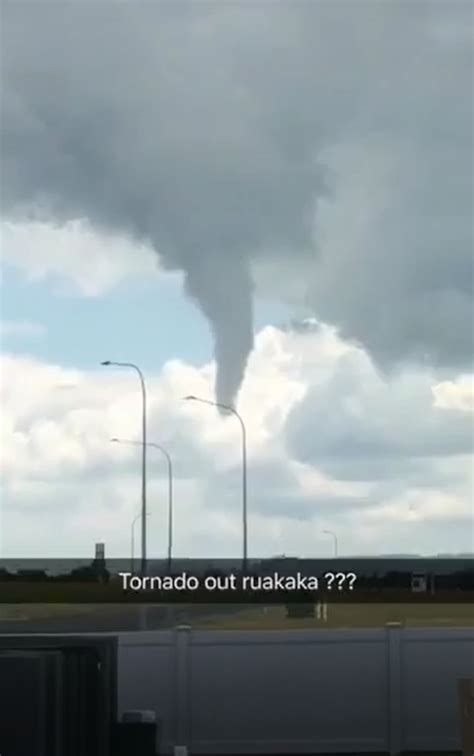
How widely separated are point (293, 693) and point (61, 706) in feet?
17.3

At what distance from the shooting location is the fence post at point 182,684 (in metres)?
10.5

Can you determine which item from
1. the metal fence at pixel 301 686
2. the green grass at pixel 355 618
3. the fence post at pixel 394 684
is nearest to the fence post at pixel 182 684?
the metal fence at pixel 301 686

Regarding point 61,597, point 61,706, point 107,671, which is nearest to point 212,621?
point 61,597

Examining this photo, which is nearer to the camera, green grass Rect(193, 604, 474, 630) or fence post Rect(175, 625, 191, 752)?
fence post Rect(175, 625, 191, 752)

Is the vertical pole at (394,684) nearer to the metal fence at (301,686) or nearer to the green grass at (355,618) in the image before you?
the metal fence at (301,686)

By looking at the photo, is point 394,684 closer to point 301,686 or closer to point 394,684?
point 394,684

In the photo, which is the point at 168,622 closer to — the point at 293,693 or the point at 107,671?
the point at 293,693

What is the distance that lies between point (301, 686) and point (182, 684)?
0.88 m

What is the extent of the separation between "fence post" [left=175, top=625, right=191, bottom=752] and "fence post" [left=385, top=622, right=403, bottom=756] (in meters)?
1.50

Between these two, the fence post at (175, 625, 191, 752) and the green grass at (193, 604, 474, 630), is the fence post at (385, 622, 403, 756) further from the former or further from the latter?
the fence post at (175, 625, 191, 752)

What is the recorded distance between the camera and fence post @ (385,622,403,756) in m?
10.6

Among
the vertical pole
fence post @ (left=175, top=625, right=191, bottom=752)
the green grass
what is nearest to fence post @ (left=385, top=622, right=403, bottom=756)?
the vertical pole

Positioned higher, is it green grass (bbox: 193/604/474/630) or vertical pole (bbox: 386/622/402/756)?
green grass (bbox: 193/604/474/630)

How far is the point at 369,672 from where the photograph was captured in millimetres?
10734
